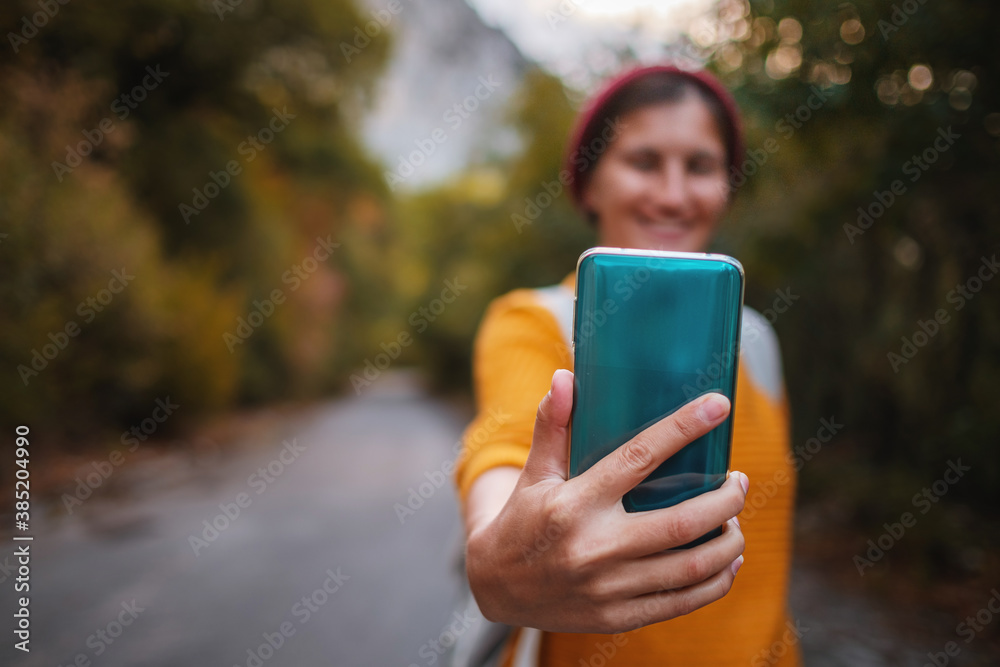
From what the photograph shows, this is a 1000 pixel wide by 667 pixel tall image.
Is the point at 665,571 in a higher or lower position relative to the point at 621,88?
lower

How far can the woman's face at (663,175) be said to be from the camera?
129cm

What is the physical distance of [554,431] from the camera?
750mm

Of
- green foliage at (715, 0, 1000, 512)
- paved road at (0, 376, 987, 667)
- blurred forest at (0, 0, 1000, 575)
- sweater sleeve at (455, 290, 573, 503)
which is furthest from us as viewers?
paved road at (0, 376, 987, 667)

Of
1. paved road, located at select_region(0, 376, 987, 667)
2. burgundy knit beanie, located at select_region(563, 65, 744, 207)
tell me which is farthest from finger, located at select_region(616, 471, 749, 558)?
paved road, located at select_region(0, 376, 987, 667)

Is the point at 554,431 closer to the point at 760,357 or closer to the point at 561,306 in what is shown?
the point at 561,306

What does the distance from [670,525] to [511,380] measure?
20.7 inches

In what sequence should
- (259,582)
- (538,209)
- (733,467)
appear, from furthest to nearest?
(538,209) < (259,582) < (733,467)

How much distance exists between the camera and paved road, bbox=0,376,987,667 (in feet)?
13.9

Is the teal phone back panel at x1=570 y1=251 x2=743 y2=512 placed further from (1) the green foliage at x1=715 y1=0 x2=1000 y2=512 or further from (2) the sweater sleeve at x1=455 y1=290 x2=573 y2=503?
(1) the green foliage at x1=715 y1=0 x2=1000 y2=512

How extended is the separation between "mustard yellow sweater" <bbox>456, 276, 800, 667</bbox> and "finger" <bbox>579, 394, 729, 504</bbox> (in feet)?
1.14

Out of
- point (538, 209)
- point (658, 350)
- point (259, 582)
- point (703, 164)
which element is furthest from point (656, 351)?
point (538, 209)

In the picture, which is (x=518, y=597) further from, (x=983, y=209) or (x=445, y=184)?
(x=445, y=184)

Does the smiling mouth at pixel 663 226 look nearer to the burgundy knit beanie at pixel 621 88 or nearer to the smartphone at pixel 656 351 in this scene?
the burgundy knit beanie at pixel 621 88

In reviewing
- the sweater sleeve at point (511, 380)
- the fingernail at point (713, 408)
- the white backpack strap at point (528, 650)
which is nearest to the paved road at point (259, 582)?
the white backpack strap at point (528, 650)
